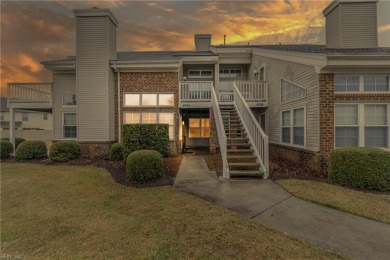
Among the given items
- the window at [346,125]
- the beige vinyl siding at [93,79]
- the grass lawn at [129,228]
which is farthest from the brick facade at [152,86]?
the window at [346,125]

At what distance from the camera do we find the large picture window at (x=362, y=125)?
7062mm

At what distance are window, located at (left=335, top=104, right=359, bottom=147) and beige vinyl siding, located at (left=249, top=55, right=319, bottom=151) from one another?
76 cm

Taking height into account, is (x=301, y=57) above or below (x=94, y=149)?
above

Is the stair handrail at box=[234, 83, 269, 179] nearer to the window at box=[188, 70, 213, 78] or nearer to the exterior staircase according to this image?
the exterior staircase

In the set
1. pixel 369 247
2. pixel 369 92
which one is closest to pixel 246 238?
pixel 369 247

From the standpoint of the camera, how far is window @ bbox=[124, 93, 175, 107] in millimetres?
12516

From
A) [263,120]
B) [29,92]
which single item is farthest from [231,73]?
[29,92]

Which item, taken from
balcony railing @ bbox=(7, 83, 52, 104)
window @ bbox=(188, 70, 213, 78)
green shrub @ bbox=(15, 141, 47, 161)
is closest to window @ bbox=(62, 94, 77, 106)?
balcony railing @ bbox=(7, 83, 52, 104)

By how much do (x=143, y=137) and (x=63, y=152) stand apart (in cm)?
457

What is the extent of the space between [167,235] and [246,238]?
4.36 feet

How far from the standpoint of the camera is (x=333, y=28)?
1040cm

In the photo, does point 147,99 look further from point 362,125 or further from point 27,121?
point 27,121

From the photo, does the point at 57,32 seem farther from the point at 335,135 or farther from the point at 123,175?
the point at 335,135

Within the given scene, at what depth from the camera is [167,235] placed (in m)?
3.38
